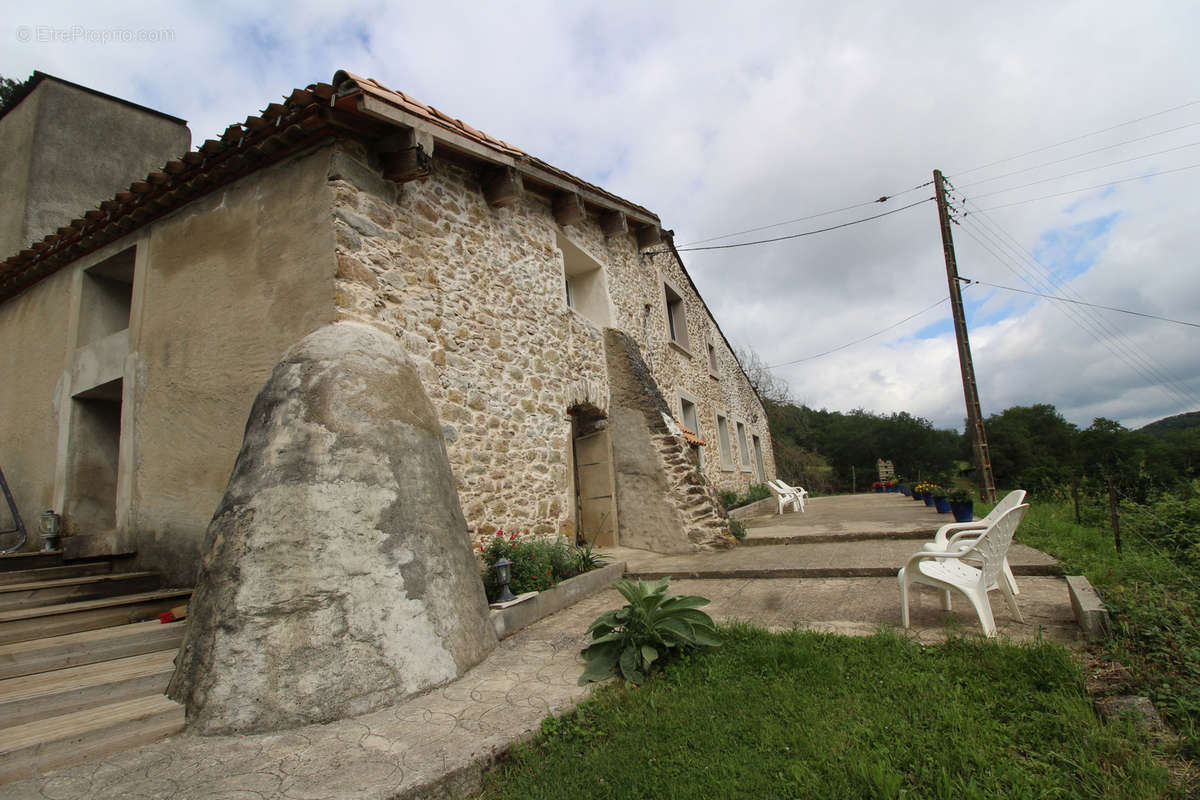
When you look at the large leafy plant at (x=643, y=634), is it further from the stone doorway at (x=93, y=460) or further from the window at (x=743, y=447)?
the window at (x=743, y=447)

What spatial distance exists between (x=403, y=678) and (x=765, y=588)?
10.8ft

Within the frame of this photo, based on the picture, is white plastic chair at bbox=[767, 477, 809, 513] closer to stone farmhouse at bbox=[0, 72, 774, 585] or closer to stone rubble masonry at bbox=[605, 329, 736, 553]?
stone rubble masonry at bbox=[605, 329, 736, 553]

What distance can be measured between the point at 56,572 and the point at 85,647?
222cm

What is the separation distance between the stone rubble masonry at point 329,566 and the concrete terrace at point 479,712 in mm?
165

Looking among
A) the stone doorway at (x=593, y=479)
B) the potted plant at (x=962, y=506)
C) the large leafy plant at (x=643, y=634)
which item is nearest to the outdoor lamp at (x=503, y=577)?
the large leafy plant at (x=643, y=634)

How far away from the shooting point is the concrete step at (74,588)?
439 centimetres

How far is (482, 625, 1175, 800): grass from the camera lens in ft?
6.51

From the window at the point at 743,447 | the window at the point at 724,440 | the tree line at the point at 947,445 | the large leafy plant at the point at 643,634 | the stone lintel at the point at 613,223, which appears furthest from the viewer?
the tree line at the point at 947,445

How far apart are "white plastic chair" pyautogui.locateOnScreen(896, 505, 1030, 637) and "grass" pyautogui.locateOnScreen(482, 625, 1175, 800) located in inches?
9.3

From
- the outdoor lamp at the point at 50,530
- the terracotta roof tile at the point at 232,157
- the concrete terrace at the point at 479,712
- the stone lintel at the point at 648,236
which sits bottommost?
the concrete terrace at the point at 479,712

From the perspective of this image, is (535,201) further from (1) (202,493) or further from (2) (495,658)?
(2) (495,658)

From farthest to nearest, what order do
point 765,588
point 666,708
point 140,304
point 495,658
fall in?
point 140,304 < point 765,588 < point 495,658 < point 666,708

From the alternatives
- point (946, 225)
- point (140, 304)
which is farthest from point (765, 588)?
point (946, 225)

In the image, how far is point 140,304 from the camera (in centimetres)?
568
